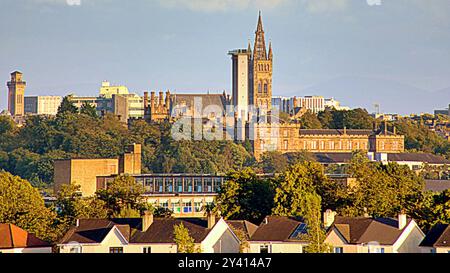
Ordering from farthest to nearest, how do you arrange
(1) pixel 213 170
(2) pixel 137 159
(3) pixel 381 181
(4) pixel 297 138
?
(4) pixel 297 138
(1) pixel 213 170
(2) pixel 137 159
(3) pixel 381 181

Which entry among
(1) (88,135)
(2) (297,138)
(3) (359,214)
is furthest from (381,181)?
(2) (297,138)

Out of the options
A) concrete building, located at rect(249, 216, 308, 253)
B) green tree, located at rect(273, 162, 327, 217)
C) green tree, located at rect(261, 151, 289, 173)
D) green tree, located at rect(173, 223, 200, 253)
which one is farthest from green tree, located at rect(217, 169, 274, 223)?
green tree, located at rect(261, 151, 289, 173)

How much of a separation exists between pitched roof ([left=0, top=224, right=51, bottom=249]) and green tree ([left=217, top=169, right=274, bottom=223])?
38.1 feet

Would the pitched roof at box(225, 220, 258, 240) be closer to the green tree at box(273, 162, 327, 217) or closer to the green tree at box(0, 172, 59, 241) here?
the green tree at box(273, 162, 327, 217)

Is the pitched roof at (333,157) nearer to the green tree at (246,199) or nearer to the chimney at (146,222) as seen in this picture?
the green tree at (246,199)

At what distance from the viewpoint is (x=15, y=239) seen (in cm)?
3772

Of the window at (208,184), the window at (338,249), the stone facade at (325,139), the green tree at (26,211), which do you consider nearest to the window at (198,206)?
the window at (208,184)

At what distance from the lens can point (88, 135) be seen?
135 metres

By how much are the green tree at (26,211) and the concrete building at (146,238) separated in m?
4.74

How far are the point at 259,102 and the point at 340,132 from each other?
30.7 m

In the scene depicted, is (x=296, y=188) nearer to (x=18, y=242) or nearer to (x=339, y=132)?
(x=18, y=242)

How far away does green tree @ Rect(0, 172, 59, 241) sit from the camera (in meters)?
45.9

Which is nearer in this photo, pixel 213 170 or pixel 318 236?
pixel 318 236
